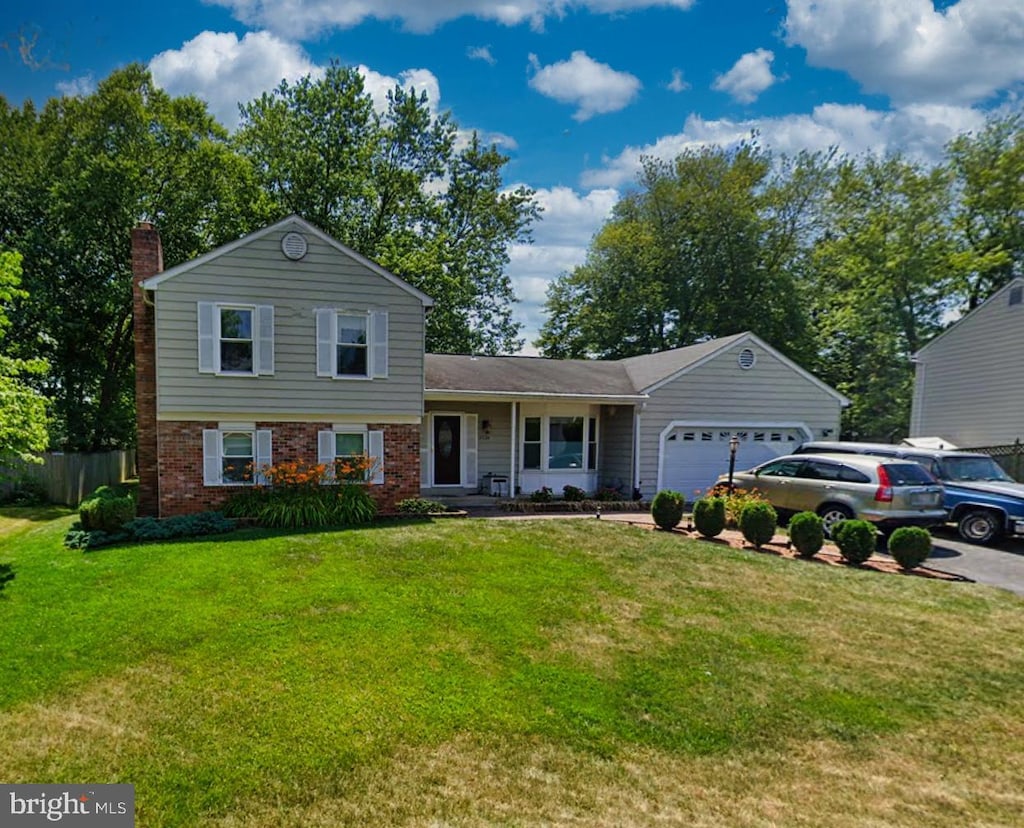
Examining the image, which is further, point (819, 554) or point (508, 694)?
point (819, 554)

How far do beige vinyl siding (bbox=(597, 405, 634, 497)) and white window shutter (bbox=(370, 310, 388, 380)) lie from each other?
7.24 m

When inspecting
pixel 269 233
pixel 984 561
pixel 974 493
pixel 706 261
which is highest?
pixel 706 261

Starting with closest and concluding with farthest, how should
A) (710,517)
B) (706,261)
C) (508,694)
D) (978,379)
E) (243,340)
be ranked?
(508,694) → (710,517) → (243,340) → (978,379) → (706,261)

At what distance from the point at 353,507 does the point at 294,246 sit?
5.75 meters

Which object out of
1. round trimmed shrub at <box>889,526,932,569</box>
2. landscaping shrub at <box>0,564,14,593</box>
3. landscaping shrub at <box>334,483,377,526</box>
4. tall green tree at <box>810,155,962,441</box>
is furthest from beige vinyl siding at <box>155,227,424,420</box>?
tall green tree at <box>810,155,962,441</box>

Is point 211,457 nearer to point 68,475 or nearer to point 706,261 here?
point 68,475

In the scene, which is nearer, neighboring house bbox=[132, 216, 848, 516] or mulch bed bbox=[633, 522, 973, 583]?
mulch bed bbox=[633, 522, 973, 583]

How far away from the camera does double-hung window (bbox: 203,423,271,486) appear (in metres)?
12.2

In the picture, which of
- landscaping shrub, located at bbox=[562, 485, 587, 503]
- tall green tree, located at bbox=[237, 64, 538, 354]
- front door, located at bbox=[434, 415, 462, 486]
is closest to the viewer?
landscaping shrub, located at bbox=[562, 485, 587, 503]

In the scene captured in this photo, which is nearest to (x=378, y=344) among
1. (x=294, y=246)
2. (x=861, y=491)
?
(x=294, y=246)

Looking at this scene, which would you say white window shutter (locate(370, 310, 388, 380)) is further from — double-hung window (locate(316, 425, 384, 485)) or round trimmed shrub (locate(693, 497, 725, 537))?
round trimmed shrub (locate(693, 497, 725, 537))

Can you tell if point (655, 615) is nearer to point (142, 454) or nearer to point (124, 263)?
point (142, 454)

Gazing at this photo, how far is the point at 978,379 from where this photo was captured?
18.2 m

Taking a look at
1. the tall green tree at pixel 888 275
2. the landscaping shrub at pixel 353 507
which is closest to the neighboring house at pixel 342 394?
the landscaping shrub at pixel 353 507
